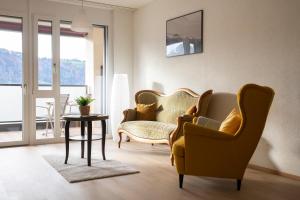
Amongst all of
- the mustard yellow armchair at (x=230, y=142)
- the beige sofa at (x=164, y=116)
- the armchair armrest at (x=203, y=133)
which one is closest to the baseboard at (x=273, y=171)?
the mustard yellow armchair at (x=230, y=142)

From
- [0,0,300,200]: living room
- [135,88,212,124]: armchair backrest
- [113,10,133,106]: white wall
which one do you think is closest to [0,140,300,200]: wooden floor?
[0,0,300,200]: living room

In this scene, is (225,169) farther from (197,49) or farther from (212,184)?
(197,49)

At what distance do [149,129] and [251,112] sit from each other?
6.10 ft

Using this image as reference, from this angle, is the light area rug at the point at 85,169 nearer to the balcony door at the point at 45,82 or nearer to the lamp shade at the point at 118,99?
the balcony door at the point at 45,82

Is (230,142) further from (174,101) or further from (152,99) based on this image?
(152,99)

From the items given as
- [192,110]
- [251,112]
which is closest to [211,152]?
[251,112]

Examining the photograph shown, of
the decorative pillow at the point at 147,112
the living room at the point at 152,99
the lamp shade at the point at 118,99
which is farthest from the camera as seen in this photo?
the lamp shade at the point at 118,99

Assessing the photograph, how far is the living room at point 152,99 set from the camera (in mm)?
3008

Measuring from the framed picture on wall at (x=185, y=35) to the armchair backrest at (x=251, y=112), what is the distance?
75.4 inches

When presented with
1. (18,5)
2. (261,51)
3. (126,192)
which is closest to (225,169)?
(126,192)

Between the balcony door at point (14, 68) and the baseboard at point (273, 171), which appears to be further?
the balcony door at point (14, 68)

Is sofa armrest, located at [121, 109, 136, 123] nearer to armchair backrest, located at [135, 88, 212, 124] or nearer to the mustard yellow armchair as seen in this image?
armchair backrest, located at [135, 88, 212, 124]

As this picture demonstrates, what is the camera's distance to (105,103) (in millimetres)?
6328

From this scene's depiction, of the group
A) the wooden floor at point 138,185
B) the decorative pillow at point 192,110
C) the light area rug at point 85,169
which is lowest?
the wooden floor at point 138,185
